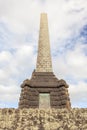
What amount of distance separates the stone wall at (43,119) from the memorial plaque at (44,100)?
9307mm

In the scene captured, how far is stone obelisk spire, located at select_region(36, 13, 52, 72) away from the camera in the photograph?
28828 millimetres

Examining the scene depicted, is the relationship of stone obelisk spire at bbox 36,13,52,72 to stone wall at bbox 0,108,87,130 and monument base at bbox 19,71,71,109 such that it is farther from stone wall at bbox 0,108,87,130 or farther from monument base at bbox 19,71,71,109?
stone wall at bbox 0,108,87,130

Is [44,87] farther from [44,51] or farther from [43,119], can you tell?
[43,119]

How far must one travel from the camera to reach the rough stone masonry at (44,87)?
24969 millimetres

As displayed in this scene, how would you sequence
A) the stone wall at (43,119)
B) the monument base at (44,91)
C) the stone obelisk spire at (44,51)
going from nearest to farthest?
1. the stone wall at (43,119)
2. the monument base at (44,91)
3. the stone obelisk spire at (44,51)

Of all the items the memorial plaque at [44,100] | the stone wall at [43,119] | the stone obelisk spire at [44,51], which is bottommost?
the stone wall at [43,119]

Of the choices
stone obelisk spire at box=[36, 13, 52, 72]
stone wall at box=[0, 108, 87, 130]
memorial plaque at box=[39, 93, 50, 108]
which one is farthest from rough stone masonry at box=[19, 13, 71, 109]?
stone wall at box=[0, 108, 87, 130]

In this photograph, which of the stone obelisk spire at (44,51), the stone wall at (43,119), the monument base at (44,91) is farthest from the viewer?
the stone obelisk spire at (44,51)

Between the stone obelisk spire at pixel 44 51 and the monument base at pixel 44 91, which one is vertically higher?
the stone obelisk spire at pixel 44 51

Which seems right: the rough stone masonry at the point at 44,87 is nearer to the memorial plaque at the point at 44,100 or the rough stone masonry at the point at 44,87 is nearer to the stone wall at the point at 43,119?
the memorial plaque at the point at 44,100

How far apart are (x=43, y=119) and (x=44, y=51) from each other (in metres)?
16.0

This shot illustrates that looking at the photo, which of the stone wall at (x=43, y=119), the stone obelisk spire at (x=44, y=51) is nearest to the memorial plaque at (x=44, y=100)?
the stone obelisk spire at (x=44, y=51)

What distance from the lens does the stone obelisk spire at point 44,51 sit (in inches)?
1135

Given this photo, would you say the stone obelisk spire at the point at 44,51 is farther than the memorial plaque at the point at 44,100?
Yes
